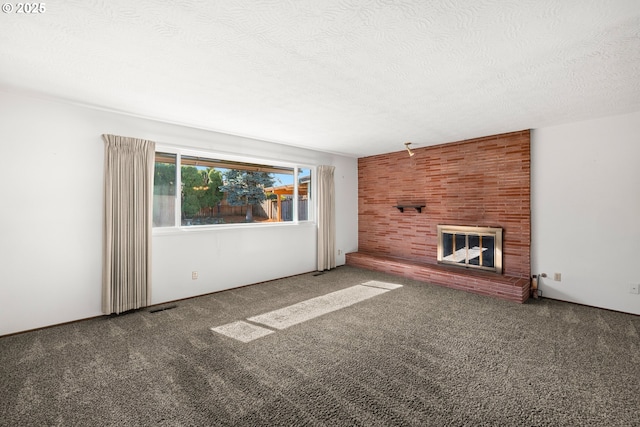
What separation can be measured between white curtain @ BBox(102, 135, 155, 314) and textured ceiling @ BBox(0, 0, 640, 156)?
54 centimetres

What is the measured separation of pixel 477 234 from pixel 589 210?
4.71 ft

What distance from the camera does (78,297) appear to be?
3.34 meters

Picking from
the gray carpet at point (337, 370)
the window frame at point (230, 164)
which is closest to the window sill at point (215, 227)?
the window frame at point (230, 164)

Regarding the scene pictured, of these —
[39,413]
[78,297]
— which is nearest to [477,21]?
[39,413]

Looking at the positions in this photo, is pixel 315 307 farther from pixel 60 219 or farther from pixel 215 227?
pixel 60 219

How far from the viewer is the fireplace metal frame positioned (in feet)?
15.1

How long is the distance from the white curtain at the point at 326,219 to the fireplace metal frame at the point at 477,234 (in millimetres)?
2073

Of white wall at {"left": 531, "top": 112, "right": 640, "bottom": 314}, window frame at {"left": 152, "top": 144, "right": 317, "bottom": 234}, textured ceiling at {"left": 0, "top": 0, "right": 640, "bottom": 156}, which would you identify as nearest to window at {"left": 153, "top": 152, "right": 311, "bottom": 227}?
window frame at {"left": 152, "top": 144, "right": 317, "bottom": 234}

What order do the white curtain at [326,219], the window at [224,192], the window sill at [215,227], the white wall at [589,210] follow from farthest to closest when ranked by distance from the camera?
the white curtain at [326,219] → the window at [224,192] → the window sill at [215,227] → the white wall at [589,210]

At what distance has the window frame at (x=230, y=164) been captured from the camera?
13.5 ft

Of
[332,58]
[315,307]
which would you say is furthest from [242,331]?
[332,58]

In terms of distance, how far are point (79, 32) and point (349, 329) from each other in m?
3.31

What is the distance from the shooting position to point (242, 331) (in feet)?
10.1

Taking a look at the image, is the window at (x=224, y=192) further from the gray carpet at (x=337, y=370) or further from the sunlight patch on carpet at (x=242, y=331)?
the sunlight patch on carpet at (x=242, y=331)
